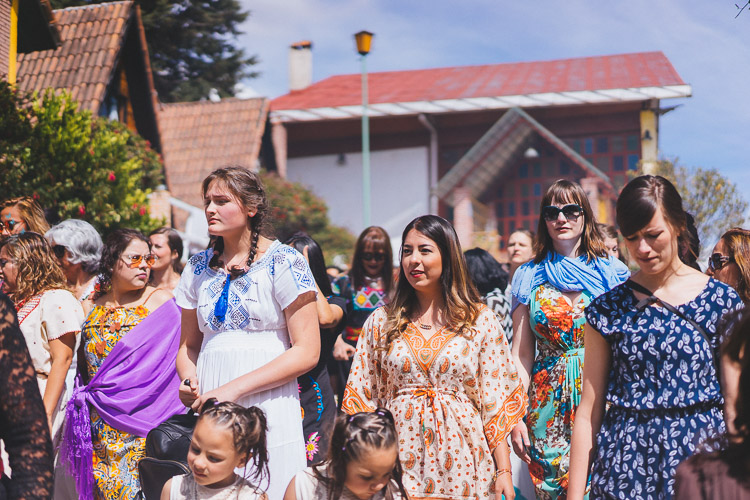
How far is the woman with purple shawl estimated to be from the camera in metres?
4.79

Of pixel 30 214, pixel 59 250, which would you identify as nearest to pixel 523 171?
pixel 30 214

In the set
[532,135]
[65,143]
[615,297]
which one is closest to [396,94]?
[532,135]

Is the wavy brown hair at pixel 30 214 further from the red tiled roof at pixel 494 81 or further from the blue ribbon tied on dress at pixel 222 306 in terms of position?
the red tiled roof at pixel 494 81

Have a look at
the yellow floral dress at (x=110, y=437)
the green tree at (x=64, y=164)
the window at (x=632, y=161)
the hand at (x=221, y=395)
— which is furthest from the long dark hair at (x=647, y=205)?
the window at (x=632, y=161)

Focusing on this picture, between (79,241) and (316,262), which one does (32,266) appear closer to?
(79,241)

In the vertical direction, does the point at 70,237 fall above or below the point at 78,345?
above

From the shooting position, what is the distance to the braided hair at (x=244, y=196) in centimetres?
375

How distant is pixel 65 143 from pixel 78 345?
4994 mm

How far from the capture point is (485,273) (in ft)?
21.8

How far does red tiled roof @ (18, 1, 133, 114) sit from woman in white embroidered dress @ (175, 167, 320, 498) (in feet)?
46.5

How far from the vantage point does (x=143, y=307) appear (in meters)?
5.08

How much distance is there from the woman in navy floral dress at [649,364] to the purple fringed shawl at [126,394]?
265 cm

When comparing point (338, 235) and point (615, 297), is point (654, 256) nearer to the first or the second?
point (615, 297)

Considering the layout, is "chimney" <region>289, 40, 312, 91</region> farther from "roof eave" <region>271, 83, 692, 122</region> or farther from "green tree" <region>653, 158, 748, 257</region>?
"green tree" <region>653, 158, 748, 257</region>
